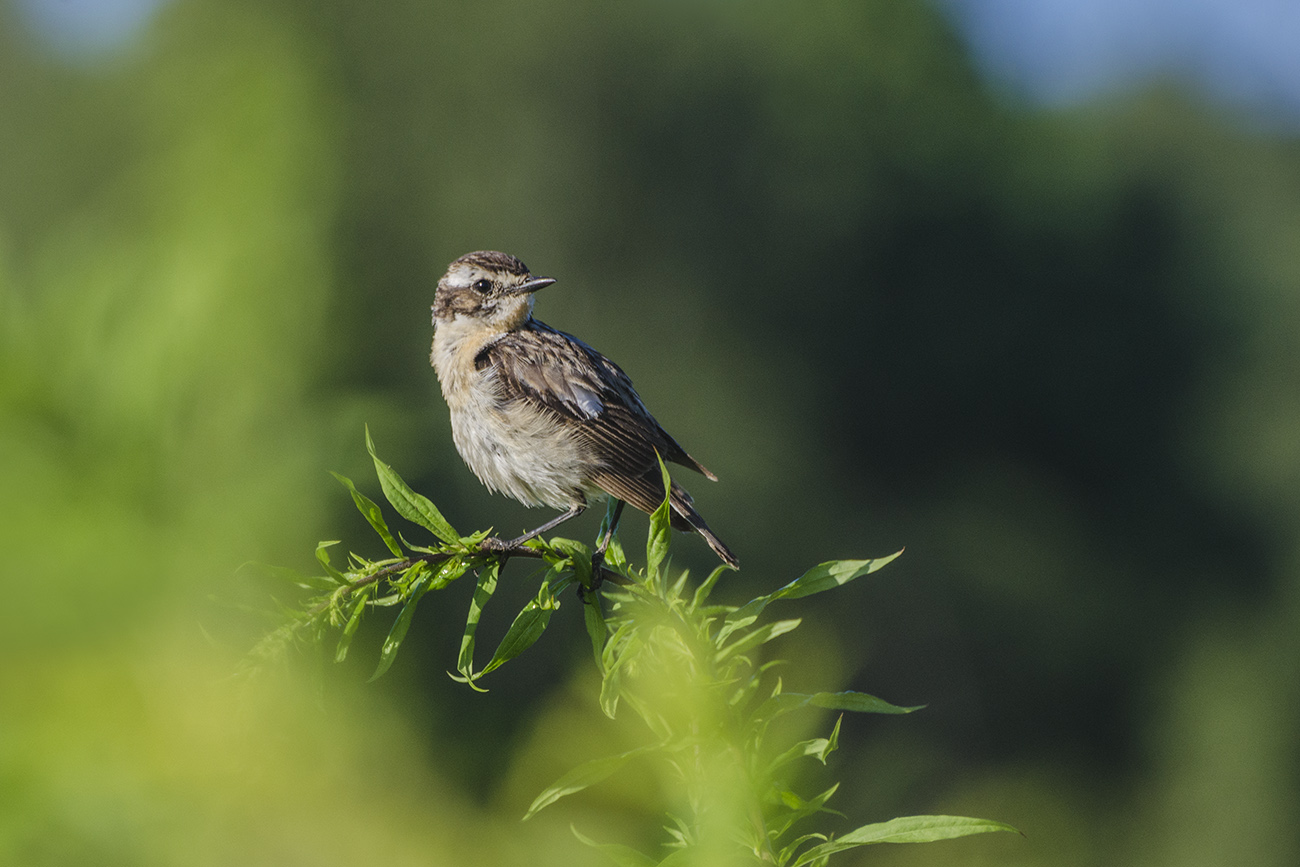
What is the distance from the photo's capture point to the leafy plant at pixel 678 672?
5.00ft

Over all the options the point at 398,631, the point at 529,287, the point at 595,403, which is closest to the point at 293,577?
the point at 398,631

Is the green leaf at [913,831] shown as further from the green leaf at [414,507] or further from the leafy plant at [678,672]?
the green leaf at [414,507]

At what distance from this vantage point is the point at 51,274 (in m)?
1.15

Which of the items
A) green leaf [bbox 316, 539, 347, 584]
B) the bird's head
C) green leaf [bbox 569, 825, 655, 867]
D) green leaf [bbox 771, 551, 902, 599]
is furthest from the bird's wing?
green leaf [bbox 569, 825, 655, 867]

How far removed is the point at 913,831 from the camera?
5.67 feet

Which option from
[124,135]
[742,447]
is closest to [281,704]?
[124,135]

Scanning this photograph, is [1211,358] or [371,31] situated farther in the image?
[1211,358]

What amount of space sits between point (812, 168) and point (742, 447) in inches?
517

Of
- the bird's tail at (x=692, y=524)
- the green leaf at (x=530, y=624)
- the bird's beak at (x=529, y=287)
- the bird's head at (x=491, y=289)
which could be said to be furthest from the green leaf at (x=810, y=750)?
the bird's head at (x=491, y=289)

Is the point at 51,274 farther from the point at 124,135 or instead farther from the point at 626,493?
the point at 124,135

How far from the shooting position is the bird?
4762 millimetres

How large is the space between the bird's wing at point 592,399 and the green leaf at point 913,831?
8.41 feet

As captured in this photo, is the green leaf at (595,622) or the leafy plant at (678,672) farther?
the green leaf at (595,622)

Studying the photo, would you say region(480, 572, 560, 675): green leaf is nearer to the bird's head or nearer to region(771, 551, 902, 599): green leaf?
region(771, 551, 902, 599): green leaf
